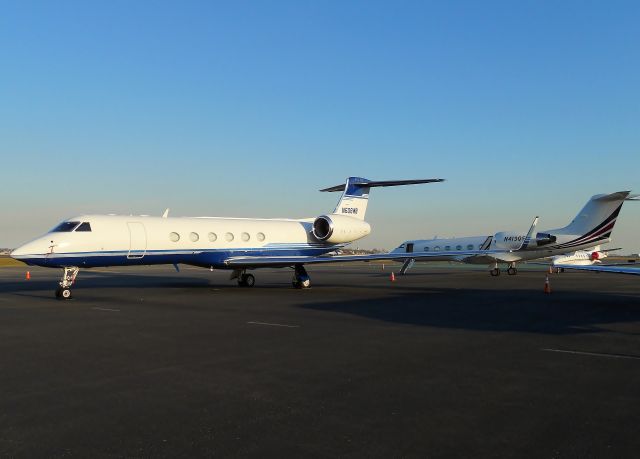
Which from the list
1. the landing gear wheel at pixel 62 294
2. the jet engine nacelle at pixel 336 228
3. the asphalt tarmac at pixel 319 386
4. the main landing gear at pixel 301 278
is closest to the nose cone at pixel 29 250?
the landing gear wheel at pixel 62 294

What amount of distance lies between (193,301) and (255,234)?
266 inches

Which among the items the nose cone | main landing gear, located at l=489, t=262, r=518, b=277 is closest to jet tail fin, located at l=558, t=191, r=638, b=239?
main landing gear, located at l=489, t=262, r=518, b=277

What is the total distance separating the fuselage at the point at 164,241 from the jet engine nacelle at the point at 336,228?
543mm

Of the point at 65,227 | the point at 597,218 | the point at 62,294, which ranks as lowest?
the point at 62,294

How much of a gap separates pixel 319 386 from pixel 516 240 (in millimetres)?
32921

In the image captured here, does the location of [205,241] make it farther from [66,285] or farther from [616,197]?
[616,197]

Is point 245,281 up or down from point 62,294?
up

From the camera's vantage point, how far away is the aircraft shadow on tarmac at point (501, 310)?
440 inches

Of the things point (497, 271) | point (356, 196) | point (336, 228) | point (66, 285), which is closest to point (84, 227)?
point (66, 285)

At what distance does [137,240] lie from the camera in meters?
19.1

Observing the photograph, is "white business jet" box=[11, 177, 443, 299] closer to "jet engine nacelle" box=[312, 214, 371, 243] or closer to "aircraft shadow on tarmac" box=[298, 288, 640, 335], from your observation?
"jet engine nacelle" box=[312, 214, 371, 243]

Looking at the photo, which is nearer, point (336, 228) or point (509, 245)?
point (336, 228)

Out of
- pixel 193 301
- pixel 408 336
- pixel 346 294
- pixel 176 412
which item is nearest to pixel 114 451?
pixel 176 412

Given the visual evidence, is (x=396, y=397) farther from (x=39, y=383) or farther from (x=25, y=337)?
(x=25, y=337)
